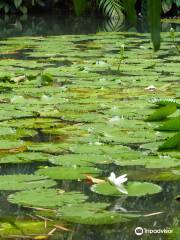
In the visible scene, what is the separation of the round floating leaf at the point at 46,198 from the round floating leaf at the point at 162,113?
948 millimetres

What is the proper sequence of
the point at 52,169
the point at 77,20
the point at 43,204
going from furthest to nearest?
the point at 77,20 < the point at 52,169 < the point at 43,204

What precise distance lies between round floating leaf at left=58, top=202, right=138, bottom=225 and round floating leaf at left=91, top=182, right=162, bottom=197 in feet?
0.39

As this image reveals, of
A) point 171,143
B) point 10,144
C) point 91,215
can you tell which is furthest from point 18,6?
point 91,215

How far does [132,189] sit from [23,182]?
0.89ft

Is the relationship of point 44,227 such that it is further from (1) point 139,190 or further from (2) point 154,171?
(2) point 154,171

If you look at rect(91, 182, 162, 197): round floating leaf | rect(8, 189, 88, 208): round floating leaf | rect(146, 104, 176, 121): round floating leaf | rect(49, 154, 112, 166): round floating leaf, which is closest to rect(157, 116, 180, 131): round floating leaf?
rect(146, 104, 176, 121): round floating leaf

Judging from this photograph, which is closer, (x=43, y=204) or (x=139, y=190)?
(x=43, y=204)

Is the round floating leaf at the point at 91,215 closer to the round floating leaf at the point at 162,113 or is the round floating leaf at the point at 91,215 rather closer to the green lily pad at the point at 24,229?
the green lily pad at the point at 24,229

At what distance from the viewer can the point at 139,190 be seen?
1.62 m

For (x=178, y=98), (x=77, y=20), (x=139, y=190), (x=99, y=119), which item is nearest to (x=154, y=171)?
(x=139, y=190)

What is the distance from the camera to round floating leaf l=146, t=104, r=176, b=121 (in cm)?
250

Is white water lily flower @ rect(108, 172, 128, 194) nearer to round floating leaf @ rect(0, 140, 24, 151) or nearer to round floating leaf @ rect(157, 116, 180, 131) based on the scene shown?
Result: round floating leaf @ rect(0, 140, 24, 151)

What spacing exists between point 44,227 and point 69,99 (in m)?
1.73

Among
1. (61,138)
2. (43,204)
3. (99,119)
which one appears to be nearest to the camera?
(43,204)
